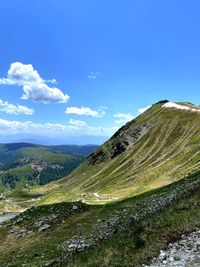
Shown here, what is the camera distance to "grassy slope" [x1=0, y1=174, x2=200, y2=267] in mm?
22875

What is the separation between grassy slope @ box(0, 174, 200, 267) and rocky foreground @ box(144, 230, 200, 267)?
64 cm

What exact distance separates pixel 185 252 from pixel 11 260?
17.0 metres

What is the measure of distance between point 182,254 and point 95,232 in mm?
16062

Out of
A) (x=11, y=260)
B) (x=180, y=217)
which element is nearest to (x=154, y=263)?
(x=180, y=217)

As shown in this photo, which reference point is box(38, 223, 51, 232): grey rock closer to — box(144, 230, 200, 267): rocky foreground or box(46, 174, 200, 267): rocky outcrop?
box(46, 174, 200, 267): rocky outcrop

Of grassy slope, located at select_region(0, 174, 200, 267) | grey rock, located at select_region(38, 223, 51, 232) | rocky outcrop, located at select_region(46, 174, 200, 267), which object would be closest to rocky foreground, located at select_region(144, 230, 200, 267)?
grassy slope, located at select_region(0, 174, 200, 267)

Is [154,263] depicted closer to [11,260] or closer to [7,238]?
[11,260]

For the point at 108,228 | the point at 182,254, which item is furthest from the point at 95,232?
the point at 182,254

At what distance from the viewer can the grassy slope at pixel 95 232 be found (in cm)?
2288

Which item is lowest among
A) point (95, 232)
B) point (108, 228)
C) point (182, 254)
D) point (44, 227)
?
point (44, 227)

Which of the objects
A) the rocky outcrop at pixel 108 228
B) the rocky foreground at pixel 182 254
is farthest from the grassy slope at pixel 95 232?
the rocky foreground at pixel 182 254

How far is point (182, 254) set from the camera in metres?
21.0

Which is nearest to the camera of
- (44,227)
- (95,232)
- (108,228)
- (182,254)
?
(182,254)

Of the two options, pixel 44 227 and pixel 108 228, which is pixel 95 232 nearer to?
pixel 108 228
